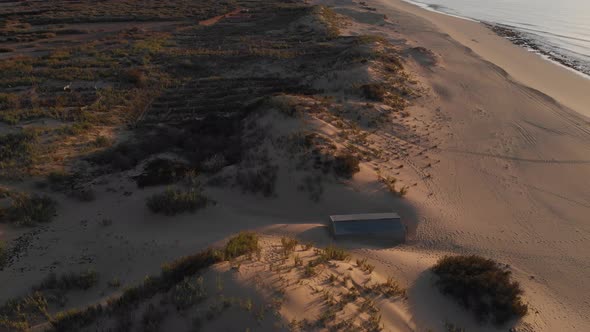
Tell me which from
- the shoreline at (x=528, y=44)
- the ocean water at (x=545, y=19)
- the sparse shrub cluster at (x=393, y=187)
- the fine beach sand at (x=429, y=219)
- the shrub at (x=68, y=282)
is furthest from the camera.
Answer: the ocean water at (x=545, y=19)

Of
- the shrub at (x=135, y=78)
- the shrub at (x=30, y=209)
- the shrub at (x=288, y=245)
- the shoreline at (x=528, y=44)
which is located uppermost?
the shoreline at (x=528, y=44)

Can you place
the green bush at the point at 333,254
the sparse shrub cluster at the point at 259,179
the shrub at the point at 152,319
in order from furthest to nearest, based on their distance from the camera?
the sparse shrub cluster at the point at 259,179
the green bush at the point at 333,254
the shrub at the point at 152,319

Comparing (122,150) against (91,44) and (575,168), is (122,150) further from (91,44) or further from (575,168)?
(91,44)

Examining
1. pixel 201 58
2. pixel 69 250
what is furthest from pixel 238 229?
pixel 201 58

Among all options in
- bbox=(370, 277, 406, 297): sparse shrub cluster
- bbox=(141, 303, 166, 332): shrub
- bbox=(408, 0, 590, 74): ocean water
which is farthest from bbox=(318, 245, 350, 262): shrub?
bbox=(408, 0, 590, 74): ocean water

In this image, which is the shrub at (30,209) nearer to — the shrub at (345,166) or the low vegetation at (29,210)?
the low vegetation at (29,210)

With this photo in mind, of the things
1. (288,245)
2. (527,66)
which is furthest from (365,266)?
(527,66)

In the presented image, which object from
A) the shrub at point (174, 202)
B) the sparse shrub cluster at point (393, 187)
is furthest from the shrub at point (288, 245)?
the sparse shrub cluster at point (393, 187)
